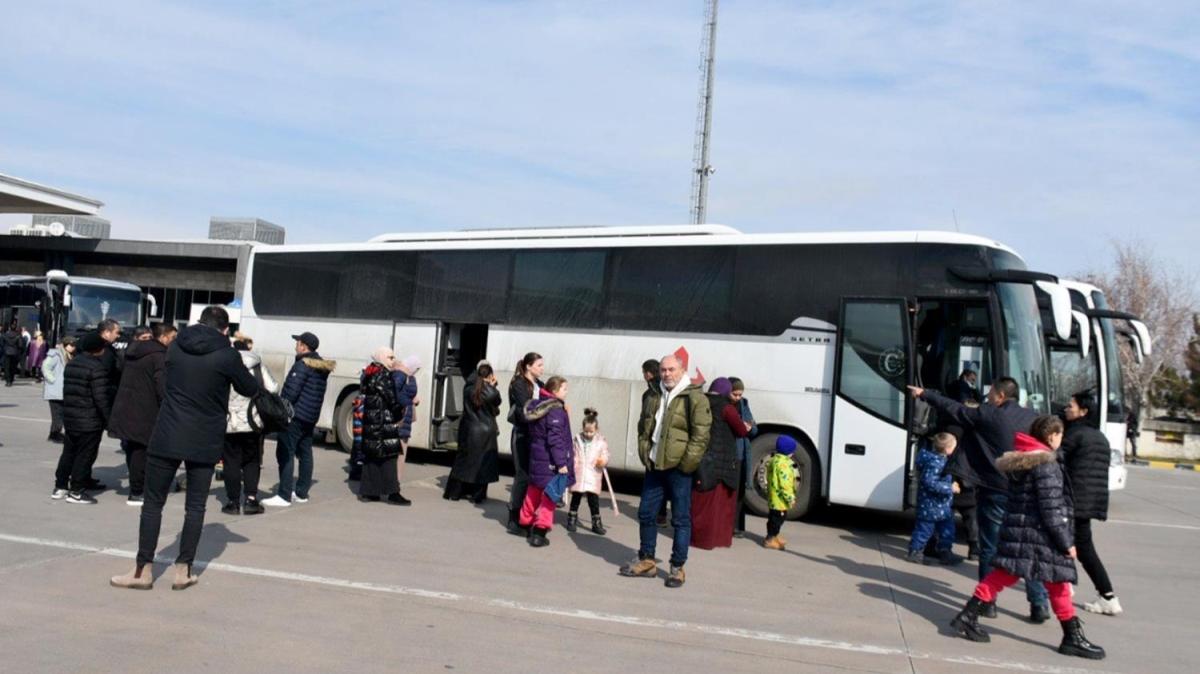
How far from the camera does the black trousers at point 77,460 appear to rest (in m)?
9.74

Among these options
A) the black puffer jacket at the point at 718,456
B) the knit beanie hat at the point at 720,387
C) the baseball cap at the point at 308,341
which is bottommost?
the black puffer jacket at the point at 718,456

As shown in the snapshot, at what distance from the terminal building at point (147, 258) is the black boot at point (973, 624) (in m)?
32.3

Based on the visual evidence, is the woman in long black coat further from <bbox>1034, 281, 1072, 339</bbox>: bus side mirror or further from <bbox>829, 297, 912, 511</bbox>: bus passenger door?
<bbox>1034, 281, 1072, 339</bbox>: bus side mirror

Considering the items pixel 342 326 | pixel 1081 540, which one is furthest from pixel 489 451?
pixel 1081 540

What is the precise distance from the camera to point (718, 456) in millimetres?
8945

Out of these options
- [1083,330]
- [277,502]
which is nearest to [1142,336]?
[1083,330]

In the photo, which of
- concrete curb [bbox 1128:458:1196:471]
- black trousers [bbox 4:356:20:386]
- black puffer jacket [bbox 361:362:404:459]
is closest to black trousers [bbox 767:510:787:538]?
black puffer jacket [bbox 361:362:404:459]

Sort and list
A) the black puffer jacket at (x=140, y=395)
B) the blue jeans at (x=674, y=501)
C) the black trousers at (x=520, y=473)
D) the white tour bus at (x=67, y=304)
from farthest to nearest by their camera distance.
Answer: the white tour bus at (x=67, y=304), the black trousers at (x=520, y=473), the black puffer jacket at (x=140, y=395), the blue jeans at (x=674, y=501)

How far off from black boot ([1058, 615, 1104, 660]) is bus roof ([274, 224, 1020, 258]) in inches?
201

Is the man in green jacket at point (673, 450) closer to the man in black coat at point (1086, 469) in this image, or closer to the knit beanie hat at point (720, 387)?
the knit beanie hat at point (720, 387)

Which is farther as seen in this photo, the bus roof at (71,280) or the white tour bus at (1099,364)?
the bus roof at (71,280)

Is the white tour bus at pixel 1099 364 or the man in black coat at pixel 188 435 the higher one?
the white tour bus at pixel 1099 364

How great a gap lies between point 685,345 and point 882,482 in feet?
9.69

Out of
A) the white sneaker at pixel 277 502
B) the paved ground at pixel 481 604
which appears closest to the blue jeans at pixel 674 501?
the paved ground at pixel 481 604
